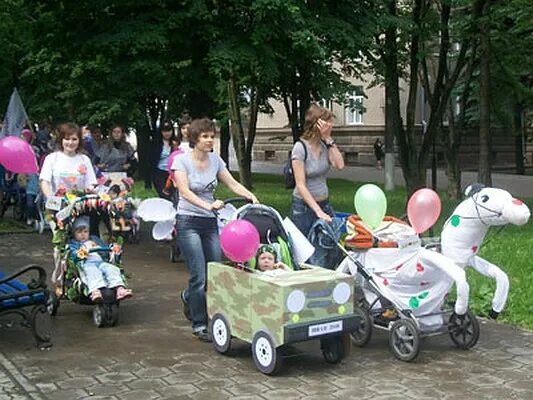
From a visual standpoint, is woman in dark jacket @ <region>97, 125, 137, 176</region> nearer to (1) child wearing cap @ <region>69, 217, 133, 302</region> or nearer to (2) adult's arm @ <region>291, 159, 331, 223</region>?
(1) child wearing cap @ <region>69, 217, 133, 302</region>

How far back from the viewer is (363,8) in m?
12.3

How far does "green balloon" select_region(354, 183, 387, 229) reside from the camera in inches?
266

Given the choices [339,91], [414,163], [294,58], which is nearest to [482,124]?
[414,163]

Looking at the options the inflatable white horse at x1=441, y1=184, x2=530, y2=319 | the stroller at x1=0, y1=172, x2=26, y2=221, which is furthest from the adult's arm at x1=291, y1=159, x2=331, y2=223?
the stroller at x1=0, y1=172, x2=26, y2=221

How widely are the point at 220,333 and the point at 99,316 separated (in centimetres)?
152

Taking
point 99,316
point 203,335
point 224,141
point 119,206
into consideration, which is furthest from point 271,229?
point 224,141

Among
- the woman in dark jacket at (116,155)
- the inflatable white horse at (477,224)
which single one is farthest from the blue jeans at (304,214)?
the woman in dark jacket at (116,155)

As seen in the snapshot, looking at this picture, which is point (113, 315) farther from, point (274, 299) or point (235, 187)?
point (274, 299)

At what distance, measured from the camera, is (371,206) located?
677 cm

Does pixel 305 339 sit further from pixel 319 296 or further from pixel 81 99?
pixel 81 99

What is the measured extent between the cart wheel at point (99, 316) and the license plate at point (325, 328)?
8.00 feet

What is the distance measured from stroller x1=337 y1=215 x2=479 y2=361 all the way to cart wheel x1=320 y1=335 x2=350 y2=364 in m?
0.41

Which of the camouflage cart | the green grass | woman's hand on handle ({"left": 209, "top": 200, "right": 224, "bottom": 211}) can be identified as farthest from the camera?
the green grass

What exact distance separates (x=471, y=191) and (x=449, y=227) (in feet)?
1.10
